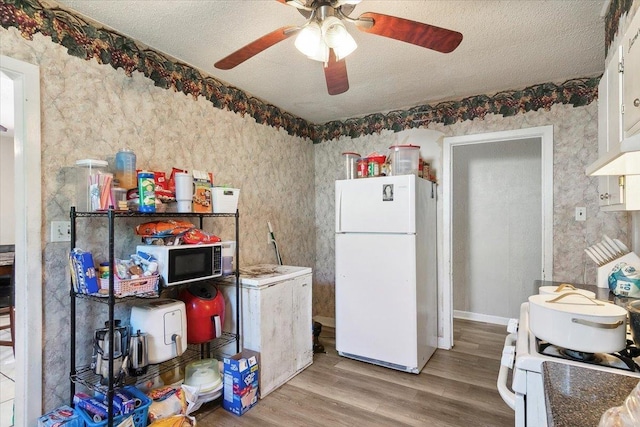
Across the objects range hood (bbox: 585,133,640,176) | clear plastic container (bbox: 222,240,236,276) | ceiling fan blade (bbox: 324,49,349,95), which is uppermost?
ceiling fan blade (bbox: 324,49,349,95)

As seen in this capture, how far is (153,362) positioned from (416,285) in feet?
6.22

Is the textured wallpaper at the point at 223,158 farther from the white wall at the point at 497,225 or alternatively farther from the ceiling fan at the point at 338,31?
the white wall at the point at 497,225

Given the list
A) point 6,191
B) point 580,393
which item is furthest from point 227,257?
point 6,191

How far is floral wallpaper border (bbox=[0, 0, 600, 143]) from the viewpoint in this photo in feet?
5.75

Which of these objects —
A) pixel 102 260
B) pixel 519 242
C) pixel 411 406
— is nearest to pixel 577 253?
pixel 519 242

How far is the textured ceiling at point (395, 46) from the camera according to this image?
6.01 ft

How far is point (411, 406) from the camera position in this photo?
2.23 m

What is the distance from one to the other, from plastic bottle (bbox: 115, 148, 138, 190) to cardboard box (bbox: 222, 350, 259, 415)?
1.27 metres

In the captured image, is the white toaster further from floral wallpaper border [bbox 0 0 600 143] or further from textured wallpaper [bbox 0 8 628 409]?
floral wallpaper border [bbox 0 0 600 143]

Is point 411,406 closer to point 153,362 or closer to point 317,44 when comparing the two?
point 153,362

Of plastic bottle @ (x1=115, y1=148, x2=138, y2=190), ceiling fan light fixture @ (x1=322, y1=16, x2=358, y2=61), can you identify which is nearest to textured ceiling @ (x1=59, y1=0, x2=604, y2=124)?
ceiling fan light fixture @ (x1=322, y1=16, x2=358, y2=61)

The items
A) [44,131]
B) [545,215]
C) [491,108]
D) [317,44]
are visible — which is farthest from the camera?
[491,108]

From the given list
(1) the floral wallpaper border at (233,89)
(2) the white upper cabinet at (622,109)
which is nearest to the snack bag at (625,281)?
(2) the white upper cabinet at (622,109)

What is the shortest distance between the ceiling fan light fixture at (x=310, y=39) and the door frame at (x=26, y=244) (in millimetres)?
1378
